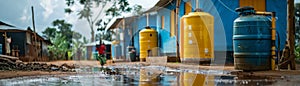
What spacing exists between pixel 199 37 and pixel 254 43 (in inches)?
163

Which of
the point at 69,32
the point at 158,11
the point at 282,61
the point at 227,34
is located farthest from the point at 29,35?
the point at 69,32

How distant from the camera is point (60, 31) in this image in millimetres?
61781

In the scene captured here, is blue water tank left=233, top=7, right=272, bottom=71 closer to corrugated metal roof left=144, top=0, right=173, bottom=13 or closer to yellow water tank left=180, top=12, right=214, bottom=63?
yellow water tank left=180, top=12, right=214, bottom=63

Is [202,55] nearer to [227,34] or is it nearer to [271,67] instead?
[227,34]

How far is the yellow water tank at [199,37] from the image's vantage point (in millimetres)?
13078

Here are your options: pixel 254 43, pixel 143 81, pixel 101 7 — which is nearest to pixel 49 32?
pixel 101 7

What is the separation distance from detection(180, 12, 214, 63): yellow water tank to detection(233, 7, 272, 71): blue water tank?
12.5ft

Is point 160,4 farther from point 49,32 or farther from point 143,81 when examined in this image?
point 49,32

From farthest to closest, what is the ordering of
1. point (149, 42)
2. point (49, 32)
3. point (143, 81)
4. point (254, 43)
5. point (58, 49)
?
point (49, 32) → point (58, 49) → point (149, 42) → point (254, 43) → point (143, 81)

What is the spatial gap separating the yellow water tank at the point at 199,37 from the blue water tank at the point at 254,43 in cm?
382

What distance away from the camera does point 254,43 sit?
9.06 m

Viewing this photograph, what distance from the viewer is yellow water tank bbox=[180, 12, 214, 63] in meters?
13.1

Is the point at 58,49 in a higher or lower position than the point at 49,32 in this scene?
lower

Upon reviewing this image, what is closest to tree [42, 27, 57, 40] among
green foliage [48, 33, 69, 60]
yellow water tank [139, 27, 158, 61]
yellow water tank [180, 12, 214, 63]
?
green foliage [48, 33, 69, 60]
